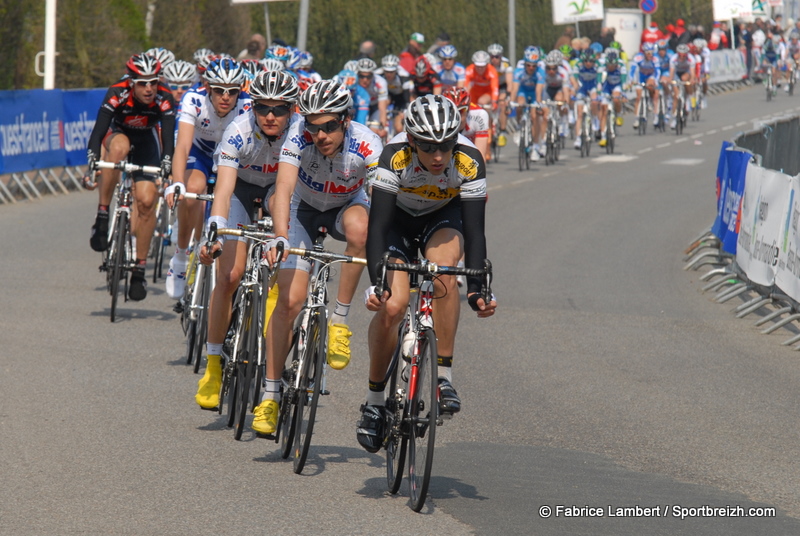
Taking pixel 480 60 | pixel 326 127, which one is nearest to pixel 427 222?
pixel 326 127

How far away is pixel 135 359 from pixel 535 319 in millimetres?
4010

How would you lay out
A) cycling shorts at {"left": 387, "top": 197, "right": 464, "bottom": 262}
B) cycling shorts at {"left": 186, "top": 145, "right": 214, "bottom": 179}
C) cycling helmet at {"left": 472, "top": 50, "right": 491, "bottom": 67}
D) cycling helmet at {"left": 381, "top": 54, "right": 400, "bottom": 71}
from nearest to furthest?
cycling shorts at {"left": 387, "top": 197, "right": 464, "bottom": 262} → cycling shorts at {"left": 186, "top": 145, "right": 214, "bottom": 179} → cycling helmet at {"left": 472, "top": 50, "right": 491, "bottom": 67} → cycling helmet at {"left": 381, "top": 54, "right": 400, "bottom": 71}

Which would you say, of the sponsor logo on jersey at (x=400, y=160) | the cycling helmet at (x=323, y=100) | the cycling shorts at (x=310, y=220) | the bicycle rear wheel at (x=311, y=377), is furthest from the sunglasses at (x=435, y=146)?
the cycling shorts at (x=310, y=220)

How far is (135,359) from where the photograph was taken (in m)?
9.63

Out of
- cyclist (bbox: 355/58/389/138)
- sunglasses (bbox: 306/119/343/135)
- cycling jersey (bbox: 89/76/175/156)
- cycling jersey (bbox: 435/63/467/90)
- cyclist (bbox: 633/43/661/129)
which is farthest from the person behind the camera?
cyclist (bbox: 633/43/661/129)

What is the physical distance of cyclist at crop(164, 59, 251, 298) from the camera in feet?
29.9

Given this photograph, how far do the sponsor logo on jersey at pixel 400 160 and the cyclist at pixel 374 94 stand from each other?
1535 centimetres

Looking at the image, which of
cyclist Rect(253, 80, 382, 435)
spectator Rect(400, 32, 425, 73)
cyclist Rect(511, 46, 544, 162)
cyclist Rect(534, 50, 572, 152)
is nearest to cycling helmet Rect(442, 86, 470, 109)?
cyclist Rect(253, 80, 382, 435)

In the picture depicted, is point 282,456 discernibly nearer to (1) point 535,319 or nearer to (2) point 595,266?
(1) point 535,319

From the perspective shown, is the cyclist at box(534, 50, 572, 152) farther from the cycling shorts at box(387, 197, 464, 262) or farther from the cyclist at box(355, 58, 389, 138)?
the cycling shorts at box(387, 197, 464, 262)

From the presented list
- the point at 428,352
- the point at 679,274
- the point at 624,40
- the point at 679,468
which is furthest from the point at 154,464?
the point at 624,40

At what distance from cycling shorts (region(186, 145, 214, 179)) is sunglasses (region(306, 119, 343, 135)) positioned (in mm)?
3326

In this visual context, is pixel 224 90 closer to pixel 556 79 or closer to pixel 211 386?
pixel 211 386

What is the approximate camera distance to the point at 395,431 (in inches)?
244
